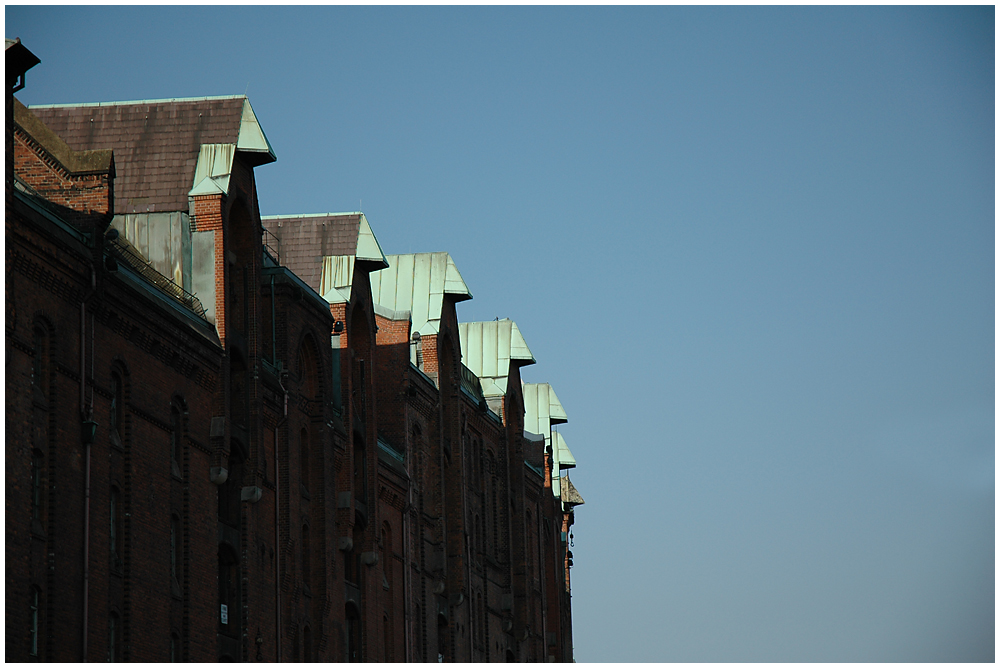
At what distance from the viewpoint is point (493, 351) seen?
75375 mm

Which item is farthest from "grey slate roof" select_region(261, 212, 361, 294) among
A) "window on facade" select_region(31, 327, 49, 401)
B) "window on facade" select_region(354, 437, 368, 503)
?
"window on facade" select_region(31, 327, 49, 401)

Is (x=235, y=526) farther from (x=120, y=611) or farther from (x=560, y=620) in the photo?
(x=560, y=620)

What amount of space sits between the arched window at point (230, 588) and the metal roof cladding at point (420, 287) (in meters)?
22.2

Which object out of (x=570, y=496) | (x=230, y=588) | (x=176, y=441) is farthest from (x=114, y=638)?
(x=570, y=496)

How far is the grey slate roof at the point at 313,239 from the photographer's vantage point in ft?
177

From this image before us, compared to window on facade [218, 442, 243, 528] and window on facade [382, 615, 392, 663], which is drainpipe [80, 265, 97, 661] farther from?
window on facade [382, 615, 392, 663]

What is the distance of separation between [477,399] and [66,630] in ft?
127

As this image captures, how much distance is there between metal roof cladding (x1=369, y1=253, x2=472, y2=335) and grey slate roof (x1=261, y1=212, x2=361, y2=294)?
821cm

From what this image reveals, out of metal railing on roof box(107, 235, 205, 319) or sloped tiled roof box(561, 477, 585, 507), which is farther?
sloped tiled roof box(561, 477, 585, 507)

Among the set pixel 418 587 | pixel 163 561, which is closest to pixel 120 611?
pixel 163 561

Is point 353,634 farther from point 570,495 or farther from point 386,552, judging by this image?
point 570,495

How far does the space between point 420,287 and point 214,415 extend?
79.4ft

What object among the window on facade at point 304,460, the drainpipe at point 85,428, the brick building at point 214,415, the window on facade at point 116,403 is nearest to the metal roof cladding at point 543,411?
the brick building at point 214,415

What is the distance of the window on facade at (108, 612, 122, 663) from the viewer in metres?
34.6
